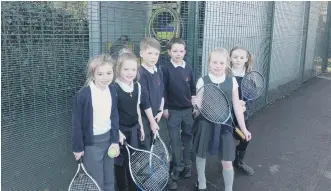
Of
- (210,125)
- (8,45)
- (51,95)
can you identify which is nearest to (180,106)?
(210,125)

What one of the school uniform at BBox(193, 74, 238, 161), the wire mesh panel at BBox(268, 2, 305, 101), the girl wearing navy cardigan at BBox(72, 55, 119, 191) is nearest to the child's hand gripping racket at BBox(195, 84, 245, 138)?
the school uniform at BBox(193, 74, 238, 161)

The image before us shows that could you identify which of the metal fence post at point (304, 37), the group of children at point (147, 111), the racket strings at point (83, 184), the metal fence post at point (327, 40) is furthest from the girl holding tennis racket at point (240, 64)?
the metal fence post at point (327, 40)

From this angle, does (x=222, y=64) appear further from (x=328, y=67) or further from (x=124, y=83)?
(x=328, y=67)

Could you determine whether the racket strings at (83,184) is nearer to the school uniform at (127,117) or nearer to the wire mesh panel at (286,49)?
the school uniform at (127,117)

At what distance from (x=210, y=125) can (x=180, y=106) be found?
19.2 inches

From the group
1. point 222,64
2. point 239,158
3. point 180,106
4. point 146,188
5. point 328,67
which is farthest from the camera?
point 328,67

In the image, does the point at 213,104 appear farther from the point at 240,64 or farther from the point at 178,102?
the point at 240,64

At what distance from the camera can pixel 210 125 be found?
10.4 feet

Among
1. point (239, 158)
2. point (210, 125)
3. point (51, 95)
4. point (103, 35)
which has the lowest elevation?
point (239, 158)

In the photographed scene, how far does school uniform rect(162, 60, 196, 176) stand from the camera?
3.50 meters

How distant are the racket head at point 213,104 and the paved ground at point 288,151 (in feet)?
3.07

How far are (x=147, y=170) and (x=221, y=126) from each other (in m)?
0.86

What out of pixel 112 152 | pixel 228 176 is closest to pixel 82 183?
pixel 112 152

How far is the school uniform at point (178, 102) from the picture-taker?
11.5 feet
